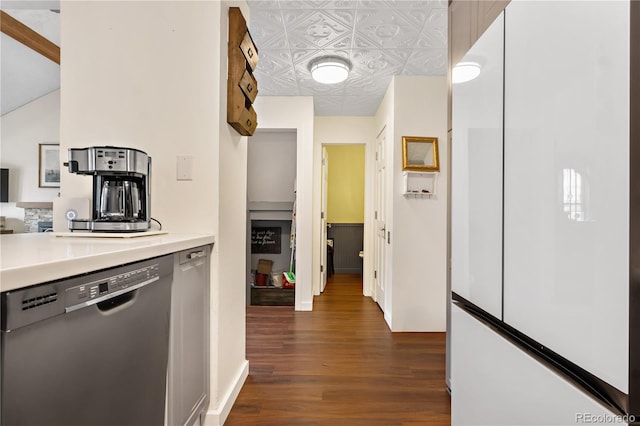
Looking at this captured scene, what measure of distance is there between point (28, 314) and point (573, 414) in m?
1.02

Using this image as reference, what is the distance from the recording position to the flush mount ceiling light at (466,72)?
947mm

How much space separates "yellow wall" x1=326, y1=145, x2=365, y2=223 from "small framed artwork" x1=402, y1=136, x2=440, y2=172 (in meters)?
3.13

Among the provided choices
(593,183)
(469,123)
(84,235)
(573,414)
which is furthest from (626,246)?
(84,235)

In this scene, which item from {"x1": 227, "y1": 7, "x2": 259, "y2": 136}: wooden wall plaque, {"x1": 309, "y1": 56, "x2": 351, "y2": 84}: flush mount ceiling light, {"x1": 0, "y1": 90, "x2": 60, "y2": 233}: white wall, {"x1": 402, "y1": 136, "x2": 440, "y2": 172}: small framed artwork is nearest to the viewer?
{"x1": 227, "y1": 7, "x2": 259, "y2": 136}: wooden wall plaque

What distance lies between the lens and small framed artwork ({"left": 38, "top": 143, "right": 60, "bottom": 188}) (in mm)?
5551

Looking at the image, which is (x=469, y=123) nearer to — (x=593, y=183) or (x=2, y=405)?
(x=593, y=183)

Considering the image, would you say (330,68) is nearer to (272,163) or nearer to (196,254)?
(272,163)

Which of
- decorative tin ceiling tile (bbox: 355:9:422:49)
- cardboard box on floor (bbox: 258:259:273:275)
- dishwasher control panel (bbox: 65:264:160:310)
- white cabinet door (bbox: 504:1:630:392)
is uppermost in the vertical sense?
decorative tin ceiling tile (bbox: 355:9:422:49)

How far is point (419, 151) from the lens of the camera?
317 centimetres

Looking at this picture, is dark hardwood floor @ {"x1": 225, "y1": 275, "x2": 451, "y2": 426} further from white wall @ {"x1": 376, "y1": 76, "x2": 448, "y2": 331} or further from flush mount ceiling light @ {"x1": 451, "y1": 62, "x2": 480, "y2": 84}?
flush mount ceiling light @ {"x1": 451, "y1": 62, "x2": 480, "y2": 84}

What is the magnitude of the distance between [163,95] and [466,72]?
1.41 m

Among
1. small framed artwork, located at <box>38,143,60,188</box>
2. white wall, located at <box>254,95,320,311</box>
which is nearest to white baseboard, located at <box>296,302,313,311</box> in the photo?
white wall, located at <box>254,95,320,311</box>

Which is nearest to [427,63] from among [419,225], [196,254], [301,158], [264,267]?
[419,225]

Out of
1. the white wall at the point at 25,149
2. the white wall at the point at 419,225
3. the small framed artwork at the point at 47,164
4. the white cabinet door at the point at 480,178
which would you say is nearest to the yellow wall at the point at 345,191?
the white wall at the point at 419,225
